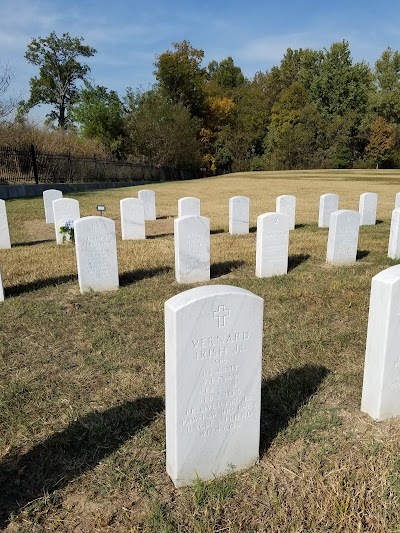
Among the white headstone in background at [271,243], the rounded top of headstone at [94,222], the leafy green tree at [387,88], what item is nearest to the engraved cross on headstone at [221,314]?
the rounded top of headstone at [94,222]

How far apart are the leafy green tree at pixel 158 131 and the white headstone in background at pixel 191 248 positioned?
37.7m

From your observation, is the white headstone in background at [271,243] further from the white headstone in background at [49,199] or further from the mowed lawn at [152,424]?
the white headstone in background at [49,199]

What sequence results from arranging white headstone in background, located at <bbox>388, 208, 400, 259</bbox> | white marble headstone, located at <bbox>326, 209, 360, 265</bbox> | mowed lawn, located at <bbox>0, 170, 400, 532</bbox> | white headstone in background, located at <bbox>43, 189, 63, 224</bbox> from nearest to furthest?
mowed lawn, located at <bbox>0, 170, 400, 532</bbox>
white marble headstone, located at <bbox>326, 209, 360, 265</bbox>
white headstone in background, located at <bbox>388, 208, 400, 259</bbox>
white headstone in background, located at <bbox>43, 189, 63, 224</bbox>

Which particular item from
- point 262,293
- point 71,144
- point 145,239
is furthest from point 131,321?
point 71,144

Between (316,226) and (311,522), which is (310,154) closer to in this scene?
(316,226)

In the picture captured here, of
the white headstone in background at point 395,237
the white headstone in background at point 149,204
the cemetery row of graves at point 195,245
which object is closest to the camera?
the cemetery row of graves at point 195,245

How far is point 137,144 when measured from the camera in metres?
42.4

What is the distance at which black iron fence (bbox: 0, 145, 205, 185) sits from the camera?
68.9ft

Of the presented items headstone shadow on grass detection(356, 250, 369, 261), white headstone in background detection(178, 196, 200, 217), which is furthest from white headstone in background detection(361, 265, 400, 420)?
white headstone in background detection(178, 196, 200, 217)

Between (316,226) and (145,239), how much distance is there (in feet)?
17.6

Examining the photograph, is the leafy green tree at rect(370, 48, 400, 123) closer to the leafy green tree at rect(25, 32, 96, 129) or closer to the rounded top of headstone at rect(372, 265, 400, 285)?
the leafy green tree at rect(25, 32, 96, 129)

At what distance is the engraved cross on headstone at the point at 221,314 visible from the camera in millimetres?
2434

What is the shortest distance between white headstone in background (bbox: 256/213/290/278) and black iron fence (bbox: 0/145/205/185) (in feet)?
58.6

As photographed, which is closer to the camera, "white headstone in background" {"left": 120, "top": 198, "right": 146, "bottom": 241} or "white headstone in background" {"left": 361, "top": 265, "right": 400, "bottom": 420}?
"white headstone in background" {"left": 361, "top": 265, "right": 400, "bottom": 420}
